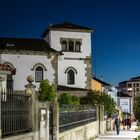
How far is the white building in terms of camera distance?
73562mm

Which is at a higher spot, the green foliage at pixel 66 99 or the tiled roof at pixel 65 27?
the tiled roof at pixel 65 27

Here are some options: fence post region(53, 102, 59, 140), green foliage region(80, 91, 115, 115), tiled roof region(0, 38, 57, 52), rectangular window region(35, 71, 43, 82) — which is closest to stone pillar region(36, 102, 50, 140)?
fence post region(53, 102, 59, 140)

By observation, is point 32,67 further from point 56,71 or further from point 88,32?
point 88,32

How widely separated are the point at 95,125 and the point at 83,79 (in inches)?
1570

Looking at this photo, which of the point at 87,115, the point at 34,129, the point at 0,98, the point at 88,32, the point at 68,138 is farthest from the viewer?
the point at 88,32

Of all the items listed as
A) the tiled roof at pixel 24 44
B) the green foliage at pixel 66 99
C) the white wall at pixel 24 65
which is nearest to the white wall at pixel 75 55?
the tiled roof at pixel 24 44

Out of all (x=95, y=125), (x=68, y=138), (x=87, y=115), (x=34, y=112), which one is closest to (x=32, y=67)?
(x=95, y=125)

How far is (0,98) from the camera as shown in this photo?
14.1m

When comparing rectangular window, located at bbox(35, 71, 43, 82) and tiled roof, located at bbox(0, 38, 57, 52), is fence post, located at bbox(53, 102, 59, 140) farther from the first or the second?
tiled roof, located at bbox(0, 38, 57, 52)

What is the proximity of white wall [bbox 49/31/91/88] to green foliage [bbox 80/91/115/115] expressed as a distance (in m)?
5.94

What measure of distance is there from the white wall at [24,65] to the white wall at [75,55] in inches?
78.2

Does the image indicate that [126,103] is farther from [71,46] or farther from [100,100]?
[100,100]

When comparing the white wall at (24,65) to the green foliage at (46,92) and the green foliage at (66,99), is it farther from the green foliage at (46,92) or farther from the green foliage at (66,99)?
the green foliage at (46,92)

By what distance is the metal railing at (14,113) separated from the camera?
14629mm
